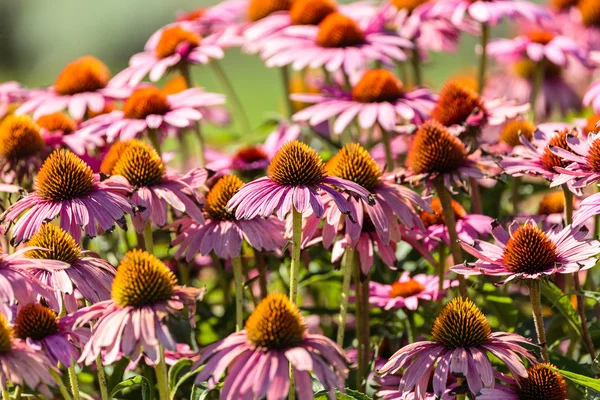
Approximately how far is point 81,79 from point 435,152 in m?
1.20

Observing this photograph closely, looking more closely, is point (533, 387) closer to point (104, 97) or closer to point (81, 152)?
point (81, 152)

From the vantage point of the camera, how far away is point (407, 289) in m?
2.01

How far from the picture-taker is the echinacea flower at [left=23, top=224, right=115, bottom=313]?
1.55 m

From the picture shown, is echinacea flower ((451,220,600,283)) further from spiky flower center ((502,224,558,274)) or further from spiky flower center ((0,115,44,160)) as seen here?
spiky flower center ((0,115,44,160))

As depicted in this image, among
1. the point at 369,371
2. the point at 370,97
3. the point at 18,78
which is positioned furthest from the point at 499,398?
the point at 18,78

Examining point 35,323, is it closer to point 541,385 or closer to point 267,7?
point 541,385

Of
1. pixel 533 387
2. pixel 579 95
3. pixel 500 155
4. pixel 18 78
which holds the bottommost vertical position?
pixel 18 78

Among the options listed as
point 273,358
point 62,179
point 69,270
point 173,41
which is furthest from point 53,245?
point 173,41

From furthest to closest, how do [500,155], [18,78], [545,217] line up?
[18,78] < [545,217] < [500,155]

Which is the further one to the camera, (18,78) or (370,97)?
(18,78)

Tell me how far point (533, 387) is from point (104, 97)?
1.59 metres

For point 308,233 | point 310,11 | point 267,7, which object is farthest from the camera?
point 267,7

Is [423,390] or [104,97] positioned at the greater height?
[104,97]

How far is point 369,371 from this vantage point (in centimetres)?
193
